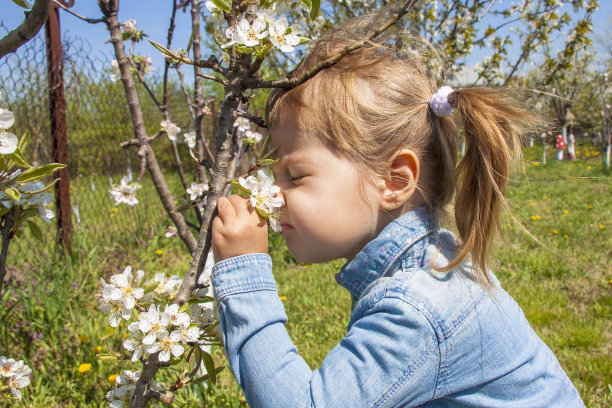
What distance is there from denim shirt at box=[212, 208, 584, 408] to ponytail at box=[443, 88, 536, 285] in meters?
0.09

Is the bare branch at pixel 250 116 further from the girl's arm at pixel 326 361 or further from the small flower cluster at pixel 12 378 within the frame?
the small flower cluster at pixel 12 378

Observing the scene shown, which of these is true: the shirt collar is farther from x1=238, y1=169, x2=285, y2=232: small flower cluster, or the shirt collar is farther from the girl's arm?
x1=238, y1=169, x2=285, y2=232: small flower cluster

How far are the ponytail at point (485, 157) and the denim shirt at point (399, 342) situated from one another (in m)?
0.09

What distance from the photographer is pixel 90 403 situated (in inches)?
85.3

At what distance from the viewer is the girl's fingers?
1.20 metres

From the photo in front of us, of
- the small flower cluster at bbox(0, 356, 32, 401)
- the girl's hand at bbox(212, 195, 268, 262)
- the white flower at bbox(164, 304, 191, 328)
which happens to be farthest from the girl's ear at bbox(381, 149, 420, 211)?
→ the small flower cluster at bbox(0, 356, 32, 401)

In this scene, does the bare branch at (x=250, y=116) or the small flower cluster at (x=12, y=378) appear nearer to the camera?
the bare branch at (x=250, y=116)

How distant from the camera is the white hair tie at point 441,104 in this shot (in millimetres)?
1420

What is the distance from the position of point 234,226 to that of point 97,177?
16.2 ft

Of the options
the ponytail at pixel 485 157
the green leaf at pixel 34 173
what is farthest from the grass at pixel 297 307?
the green leaf at pixel 34 173

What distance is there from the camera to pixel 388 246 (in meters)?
1.35

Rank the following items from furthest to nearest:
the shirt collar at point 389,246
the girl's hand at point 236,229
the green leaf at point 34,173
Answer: the shirt collar at point 389,246 → the girl's hand at point 236,229 → the green leaf at point 34,173

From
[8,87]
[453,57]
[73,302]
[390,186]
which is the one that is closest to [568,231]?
[453,57]

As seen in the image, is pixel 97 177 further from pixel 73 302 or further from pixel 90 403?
pixel 90 403
